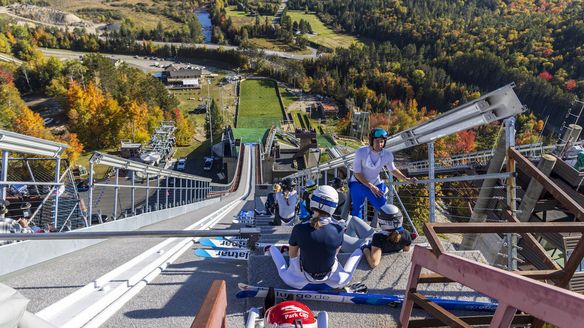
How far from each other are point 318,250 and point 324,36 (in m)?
146

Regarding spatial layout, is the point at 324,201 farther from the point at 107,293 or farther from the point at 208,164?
the point at 208,164

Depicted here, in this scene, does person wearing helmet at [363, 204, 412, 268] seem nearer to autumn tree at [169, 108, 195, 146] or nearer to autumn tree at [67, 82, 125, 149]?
autumn tree at [67, 82, 125, 149]

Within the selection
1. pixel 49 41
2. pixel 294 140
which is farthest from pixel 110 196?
pixel 49 41

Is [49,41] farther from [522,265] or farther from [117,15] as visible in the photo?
[522,265]

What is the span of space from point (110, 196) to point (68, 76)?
5011 centimetres

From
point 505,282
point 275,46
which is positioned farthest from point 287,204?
point 275,46

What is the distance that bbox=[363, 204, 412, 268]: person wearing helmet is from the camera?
4.91 m

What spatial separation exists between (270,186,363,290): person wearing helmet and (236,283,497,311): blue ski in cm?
12

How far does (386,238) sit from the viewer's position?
16.3 feet

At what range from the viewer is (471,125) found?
462cm

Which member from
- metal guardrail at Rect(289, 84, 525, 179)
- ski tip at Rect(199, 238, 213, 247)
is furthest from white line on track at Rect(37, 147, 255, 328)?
metal guardrail at Rect(289, 84, 525, 179)

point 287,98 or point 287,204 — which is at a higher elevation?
point 287,204

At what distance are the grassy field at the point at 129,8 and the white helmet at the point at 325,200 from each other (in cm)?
14812

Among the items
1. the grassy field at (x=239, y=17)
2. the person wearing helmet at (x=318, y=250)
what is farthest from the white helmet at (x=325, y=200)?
the grassy field at (x=239, y=17)
